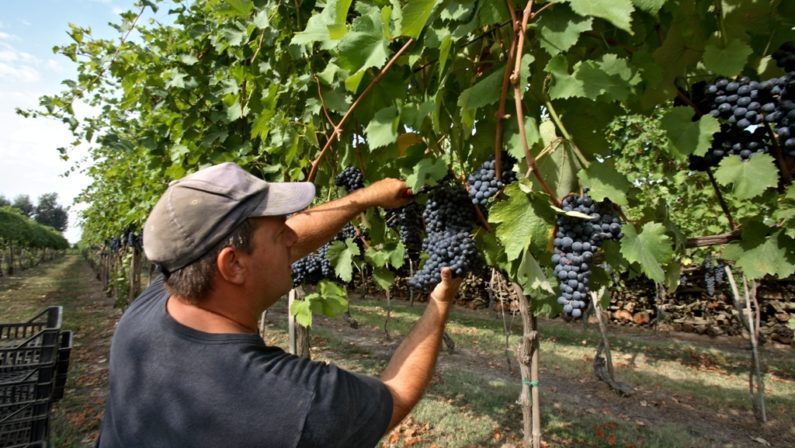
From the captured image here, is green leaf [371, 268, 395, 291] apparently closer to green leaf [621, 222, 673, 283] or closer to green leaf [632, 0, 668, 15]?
green leaf [621, 222, 673, 283]

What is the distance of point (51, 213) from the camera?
342ft

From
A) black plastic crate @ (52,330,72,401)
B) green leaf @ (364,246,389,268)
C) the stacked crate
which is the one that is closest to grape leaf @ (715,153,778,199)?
green leaf @ (364,246,389,268)

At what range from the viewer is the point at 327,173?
2717 mm

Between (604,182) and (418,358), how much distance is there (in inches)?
31.6

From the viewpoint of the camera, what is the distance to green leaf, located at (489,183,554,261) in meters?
Result: 1.29

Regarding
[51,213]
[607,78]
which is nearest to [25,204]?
[51,213]

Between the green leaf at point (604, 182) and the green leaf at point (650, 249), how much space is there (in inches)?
5.4

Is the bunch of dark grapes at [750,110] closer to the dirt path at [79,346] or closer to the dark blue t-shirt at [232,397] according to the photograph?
the dark blue t-shirt at [232,397]

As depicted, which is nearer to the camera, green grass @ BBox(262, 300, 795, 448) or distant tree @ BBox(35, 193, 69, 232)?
green grass @ BBox(262, 300, 795, 448)

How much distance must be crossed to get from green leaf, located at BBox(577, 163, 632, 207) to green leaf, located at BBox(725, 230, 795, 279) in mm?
449

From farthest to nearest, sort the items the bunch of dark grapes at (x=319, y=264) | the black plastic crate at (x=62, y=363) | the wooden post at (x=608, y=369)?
the wooden post at (x=608, y=369) → the black plastic crate at (x=62, y=363) → the bunch of dark grapes at (x=319, y=264)

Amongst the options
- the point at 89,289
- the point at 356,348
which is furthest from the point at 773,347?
the point at 89,289

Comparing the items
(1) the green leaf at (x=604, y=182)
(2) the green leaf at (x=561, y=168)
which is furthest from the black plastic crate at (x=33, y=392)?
(1) the green leaf at (x=604, y=182)

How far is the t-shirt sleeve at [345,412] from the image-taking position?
3.91ft
